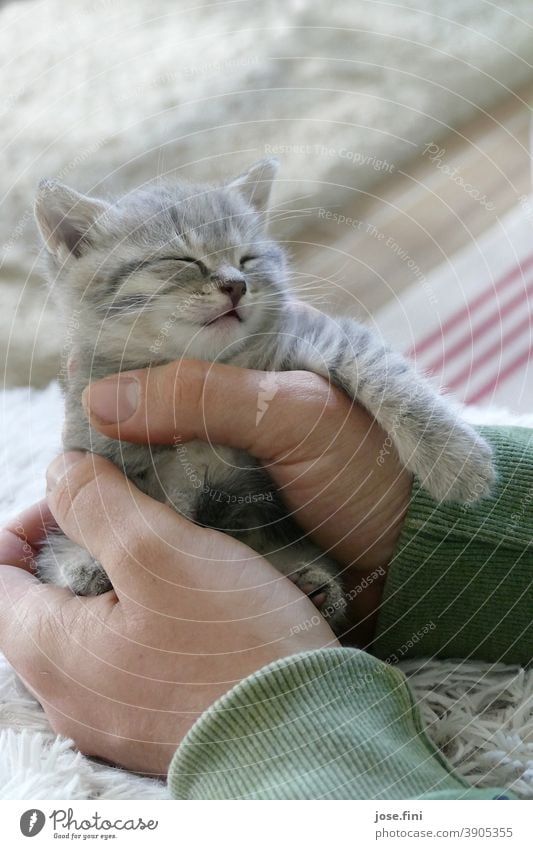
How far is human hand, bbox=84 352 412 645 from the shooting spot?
662mm

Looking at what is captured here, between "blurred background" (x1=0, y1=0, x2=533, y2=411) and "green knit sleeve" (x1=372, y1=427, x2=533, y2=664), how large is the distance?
18 centimetres

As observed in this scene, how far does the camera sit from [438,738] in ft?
1.88

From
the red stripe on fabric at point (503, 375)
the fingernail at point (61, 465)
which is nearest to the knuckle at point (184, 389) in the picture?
the fingernail at point (61, 465)

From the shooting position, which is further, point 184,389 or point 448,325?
point 448,325

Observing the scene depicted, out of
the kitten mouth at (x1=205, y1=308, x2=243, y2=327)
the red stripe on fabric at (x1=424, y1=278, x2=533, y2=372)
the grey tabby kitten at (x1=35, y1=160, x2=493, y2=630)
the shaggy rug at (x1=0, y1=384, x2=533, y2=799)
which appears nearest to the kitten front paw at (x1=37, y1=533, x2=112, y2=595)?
the grey tabby kitten at (x1=35, y1=160, x2=493, y2=630)

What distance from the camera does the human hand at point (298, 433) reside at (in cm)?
66

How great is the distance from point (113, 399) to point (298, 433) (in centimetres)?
17

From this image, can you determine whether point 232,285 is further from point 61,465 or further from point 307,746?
point 307,746

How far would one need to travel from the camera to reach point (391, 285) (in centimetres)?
75

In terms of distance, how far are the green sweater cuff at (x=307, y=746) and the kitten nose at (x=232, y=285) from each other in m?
0.32

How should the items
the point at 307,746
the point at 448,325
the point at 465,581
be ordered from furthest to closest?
the point at 448,325
the point at 465,581
the point at 307,746

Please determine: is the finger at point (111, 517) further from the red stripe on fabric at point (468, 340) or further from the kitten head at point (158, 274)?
the red stripe on fabric at point (468, 340)

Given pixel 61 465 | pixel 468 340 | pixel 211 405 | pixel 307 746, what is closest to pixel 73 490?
pixel 61 465

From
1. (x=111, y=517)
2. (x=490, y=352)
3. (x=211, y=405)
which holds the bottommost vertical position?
(x=111, y=517)
